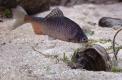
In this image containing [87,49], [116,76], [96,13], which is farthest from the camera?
[96,13]

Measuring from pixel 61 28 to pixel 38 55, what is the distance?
0.63 m

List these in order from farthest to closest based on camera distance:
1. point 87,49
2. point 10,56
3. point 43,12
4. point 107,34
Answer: point 43,12, point 107,34, point 10,56, point 87,49

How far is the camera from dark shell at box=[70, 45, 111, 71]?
4191 millimetres

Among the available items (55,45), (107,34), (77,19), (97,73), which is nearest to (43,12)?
(77,19)

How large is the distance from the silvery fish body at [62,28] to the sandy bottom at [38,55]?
0.58 feet

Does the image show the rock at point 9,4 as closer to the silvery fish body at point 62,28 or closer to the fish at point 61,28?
the fish at point 61,28

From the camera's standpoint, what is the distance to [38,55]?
476 cm

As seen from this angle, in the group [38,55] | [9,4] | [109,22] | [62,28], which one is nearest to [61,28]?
[62,28]

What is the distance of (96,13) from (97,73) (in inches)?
221

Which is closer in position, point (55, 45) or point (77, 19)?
point (55, 45)

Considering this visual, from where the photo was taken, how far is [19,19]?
209 inches

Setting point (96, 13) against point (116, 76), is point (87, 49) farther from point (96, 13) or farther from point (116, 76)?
point (96, 13)

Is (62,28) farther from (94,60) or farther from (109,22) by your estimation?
(109,22)

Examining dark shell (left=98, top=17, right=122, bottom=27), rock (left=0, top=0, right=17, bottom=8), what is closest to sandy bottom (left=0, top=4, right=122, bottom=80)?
dark shell (left=98, top=17, right=122, bottom=27)
